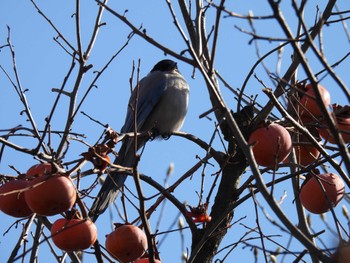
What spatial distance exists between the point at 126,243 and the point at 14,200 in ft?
1.61

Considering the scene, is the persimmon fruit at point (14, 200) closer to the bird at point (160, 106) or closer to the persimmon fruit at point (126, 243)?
the persimmon fruit at point (126, 243)

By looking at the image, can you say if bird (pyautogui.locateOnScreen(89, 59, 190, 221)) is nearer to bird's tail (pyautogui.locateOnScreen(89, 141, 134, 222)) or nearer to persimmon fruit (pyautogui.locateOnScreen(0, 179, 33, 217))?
bird's tail (pyautogui.locateOnScreen(89, 141, 134, 222))

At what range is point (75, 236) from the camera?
2764 millimetres

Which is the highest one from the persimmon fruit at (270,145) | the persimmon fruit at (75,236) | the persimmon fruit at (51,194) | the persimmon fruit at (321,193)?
the persimmon fruit at (270,145)

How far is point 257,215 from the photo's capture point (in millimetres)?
2768

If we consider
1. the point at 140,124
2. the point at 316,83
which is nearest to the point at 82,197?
the point at 316,83

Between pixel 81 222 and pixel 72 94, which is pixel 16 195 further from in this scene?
pixel 72 94

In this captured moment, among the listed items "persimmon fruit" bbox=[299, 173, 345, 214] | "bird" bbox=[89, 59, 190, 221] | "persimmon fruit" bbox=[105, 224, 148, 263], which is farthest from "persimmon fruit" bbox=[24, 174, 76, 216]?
"bird" bbox=[89, 59, 190, 221]

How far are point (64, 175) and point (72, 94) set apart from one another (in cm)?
86

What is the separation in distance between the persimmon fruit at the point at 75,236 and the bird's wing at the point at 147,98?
2607 millimetres

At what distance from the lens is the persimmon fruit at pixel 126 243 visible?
292 centimetres

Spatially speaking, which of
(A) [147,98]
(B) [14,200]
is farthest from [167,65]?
(B) [14,200]

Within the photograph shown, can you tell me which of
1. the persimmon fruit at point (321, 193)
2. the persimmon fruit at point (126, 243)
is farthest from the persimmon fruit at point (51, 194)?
the persimmon fruit at point (321, 193)

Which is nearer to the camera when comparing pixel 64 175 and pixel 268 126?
pixel 64 175
